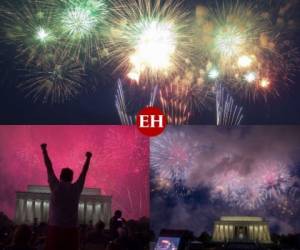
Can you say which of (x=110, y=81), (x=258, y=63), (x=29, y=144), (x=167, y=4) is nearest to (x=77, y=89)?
(x=110, y=81)

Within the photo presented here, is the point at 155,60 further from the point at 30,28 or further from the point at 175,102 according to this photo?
the point at 30,28

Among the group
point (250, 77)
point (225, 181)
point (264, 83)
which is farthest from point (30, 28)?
point (225, 181)

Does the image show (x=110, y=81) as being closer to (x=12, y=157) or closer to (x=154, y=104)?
(x=154, y=104)

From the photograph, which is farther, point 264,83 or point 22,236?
point 264,83

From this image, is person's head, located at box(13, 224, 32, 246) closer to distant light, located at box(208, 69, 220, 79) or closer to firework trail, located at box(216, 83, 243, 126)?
firework trail, located at box(216, 83, 243, 126)

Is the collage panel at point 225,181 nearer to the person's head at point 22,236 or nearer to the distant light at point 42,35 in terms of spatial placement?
the distant light at point 42,35

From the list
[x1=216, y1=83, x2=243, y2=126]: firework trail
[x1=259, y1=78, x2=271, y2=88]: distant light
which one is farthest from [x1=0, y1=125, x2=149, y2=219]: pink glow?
[x1=259, y1=78, x2=271, y2=88]: distant light
